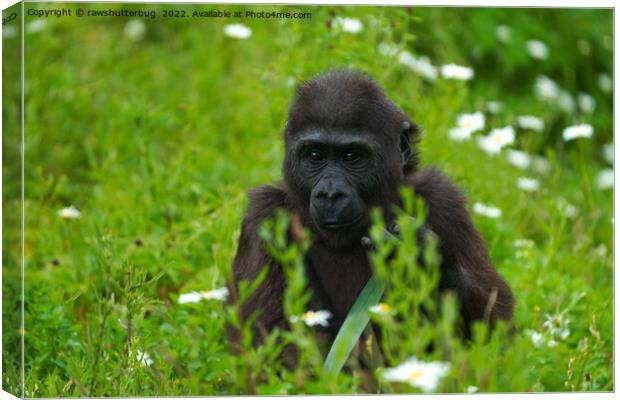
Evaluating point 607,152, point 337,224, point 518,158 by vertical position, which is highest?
point 337,224

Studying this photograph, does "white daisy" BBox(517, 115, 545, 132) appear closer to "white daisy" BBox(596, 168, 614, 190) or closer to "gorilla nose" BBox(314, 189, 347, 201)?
"white daisy" BBox(596, 168, 614, 190)

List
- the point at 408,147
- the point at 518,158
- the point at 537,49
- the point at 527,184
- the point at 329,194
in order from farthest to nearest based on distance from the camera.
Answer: the point at 537,49
the point at 518,158
the point at 527,184
the point at 408,147
the point at 329,194

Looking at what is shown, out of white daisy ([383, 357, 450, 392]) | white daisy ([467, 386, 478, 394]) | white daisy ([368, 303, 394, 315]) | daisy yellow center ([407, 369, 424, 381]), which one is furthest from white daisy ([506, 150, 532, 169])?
daisy yellow center ([407, 369, 424, 381])

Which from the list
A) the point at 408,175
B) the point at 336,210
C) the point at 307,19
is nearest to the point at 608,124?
the point at 307,19

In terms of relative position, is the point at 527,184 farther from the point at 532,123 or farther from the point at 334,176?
the point at 334,176

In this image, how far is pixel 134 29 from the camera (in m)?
9.80

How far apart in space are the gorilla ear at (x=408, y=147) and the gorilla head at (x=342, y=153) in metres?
0.07

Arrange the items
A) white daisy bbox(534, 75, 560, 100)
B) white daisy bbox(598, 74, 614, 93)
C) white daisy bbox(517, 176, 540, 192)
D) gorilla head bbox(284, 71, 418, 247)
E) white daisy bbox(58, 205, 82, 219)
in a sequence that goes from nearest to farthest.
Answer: gorilla head bbox(284, 71, 418, 247) → white daisy bbox(58, 205, 82, 219) → white daisy bbox(517, 176, 540, 192) → white daisy bbox(534, 75, 560, 100) → white daisy bbox(598, 74, 614, 93)

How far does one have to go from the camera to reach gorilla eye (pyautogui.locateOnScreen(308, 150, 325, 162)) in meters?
5.38

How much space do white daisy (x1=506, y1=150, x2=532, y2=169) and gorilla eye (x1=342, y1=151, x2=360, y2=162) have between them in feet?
10.6

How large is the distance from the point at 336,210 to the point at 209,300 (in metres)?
1.07

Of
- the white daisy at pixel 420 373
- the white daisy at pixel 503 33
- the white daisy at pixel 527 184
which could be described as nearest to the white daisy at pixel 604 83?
the white daisy at pixel 503 33

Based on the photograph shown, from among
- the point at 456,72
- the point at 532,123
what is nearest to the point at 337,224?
the point at 456,72

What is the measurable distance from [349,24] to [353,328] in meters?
3.04
